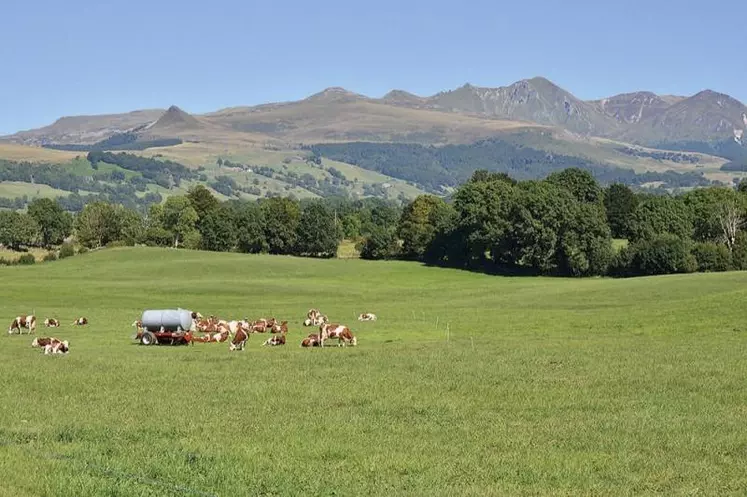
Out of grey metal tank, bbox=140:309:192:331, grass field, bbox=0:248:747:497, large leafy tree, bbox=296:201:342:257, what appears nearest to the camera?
grass field, bbox=0:248:747:497

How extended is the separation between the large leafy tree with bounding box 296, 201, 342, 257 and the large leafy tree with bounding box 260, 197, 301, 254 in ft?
4.65

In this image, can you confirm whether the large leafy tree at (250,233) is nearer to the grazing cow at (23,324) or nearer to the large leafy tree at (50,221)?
the large leafy tree at (50,221)

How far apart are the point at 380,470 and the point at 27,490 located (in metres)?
6.34

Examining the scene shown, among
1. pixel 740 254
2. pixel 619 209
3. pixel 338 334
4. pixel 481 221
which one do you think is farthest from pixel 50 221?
pixel 338 334

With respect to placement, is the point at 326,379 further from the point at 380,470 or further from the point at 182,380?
the point at 380,470

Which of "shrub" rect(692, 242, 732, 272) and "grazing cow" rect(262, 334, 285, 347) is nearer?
"grazing cow" rect(262, 334, 285, 347)

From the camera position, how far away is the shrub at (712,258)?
381 feet

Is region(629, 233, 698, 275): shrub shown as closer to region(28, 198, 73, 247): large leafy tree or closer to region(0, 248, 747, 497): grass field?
region(0, 248, 747, 497): grass field

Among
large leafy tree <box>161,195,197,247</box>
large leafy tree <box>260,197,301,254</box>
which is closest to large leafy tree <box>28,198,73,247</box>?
large leafy tree <box>161,195,197,247</box>

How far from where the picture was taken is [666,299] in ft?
225

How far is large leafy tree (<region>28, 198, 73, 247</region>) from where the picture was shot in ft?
598

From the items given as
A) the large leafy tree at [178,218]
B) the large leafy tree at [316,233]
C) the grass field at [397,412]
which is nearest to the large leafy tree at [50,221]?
the large leafy tree at [178,218]

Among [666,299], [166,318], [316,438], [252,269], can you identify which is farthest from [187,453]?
[252,269]

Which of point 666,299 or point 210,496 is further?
point 666,299
